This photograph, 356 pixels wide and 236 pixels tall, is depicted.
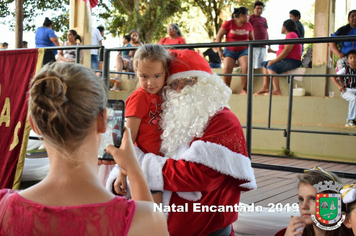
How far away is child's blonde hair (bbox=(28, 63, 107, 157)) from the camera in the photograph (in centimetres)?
94

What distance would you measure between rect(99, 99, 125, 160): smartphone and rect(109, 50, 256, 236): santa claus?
11.6 inches

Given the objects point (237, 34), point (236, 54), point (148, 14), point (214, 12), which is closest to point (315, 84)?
point (236, 54)

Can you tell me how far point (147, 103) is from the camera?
1767 millimetres

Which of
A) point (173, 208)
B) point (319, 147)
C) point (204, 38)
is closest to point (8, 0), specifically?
point (204, 38)

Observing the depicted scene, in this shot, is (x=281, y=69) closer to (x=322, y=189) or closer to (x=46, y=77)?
(x=322, y=189)

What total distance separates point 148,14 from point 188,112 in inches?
482

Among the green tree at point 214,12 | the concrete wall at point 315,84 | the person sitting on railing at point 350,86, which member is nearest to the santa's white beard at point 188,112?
the person sitting on railing at point 350,86

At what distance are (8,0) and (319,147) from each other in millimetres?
11949

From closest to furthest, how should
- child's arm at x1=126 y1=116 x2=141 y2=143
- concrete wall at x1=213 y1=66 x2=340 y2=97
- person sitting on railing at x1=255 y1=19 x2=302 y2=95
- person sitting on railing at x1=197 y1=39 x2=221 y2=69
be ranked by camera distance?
child's arm at x1=126 y1=116 x2=141 y2=143 → person sitting on railing at x1=255 y1=19 x2=302 y2=95 → concrete wall at x1=213 y1=66 x2=340 y2=97 → person sitting on railing at x1=197 y1=39 x2=221 y2=69

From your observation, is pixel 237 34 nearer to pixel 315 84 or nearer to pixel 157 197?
pixel 315 84

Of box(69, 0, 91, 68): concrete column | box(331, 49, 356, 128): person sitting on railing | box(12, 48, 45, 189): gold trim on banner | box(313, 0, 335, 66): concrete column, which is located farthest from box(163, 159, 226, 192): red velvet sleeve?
box(69, 0, 91, 68): concrete column

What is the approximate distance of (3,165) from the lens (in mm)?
3021

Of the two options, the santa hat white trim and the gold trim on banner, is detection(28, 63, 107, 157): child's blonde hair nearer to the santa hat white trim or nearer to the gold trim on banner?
the santa hat white trim

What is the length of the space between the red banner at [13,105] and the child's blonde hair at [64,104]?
84.0 inches
